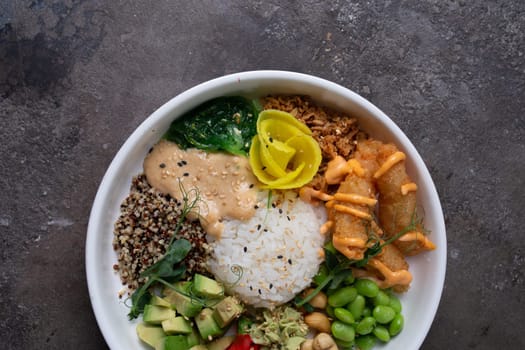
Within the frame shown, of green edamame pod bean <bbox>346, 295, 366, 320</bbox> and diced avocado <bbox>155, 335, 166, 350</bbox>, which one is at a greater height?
green edamame pod bean <bbox>346, 295, 366, 320</bbox>

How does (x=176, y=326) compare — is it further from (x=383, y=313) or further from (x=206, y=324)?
(x=383, y=313)

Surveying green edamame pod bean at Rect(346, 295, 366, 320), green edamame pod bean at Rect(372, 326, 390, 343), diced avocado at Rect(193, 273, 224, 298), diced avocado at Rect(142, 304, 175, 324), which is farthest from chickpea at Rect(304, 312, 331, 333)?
diced avocado at Rect(142, 304, 175, 324)

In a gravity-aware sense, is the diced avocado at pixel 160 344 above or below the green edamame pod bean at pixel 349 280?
below

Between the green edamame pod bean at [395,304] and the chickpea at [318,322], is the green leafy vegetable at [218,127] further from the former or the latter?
the green edamame pod bean at [395,304]

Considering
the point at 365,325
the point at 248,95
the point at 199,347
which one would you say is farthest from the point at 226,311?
the point at 248,95

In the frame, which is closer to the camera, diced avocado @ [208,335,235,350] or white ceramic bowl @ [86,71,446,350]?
white ceramic bowl @ [86,71,446,350]

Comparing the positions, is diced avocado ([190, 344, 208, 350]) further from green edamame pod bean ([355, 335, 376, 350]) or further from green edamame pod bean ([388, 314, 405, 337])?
green edamame pod bean ([388, 314, 405, 337])

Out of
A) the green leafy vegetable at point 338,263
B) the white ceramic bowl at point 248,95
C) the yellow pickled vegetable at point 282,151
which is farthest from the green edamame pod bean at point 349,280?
the yellow pickled vegetable at point 282,151
